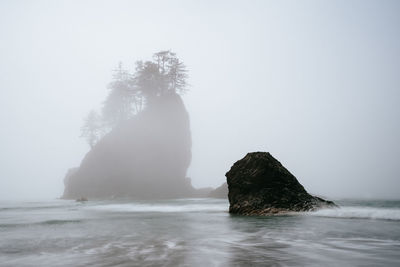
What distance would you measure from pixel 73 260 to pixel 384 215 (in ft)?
39.4

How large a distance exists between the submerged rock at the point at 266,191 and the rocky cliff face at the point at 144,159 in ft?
94.6

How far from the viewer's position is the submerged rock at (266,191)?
14.4m

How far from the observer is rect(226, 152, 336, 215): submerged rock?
47.2 ft

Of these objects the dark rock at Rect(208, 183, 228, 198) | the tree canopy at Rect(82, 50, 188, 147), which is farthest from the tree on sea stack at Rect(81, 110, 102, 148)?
the dark rock at Rect(208, 183, 228, 198)

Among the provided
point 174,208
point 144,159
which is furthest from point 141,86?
point 174,208

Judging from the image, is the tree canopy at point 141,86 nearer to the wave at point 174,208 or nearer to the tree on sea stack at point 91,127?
the tree on sea stack at point 91,127

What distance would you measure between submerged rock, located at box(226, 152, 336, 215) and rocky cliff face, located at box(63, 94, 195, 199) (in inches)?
1135

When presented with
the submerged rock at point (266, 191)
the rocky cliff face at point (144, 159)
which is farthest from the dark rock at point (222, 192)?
the submerged rock at point (266, 191)

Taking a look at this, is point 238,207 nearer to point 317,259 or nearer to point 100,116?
point 317,259

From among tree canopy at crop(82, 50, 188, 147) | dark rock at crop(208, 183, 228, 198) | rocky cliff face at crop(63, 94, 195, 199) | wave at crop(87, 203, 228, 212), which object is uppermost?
tree canopy at crop(82, 50, 188, 147)

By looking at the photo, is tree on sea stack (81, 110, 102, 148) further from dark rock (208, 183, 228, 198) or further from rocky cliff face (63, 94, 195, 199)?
dark rock (208, 183, 228, 198)

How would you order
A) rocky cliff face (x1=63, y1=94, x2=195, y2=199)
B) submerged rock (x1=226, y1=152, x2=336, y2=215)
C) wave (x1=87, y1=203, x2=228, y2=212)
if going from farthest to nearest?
rocky cliff face (x1=63, y1=94, x2=195, y2=199)
wave (x1=87, y1=203, x2=228, y2=212)
submerged rock (x1=226, y1=152, x2=336, y2=215)

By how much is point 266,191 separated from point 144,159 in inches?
1325

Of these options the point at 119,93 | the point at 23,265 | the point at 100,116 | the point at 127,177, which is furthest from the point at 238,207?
the point at 100,116
